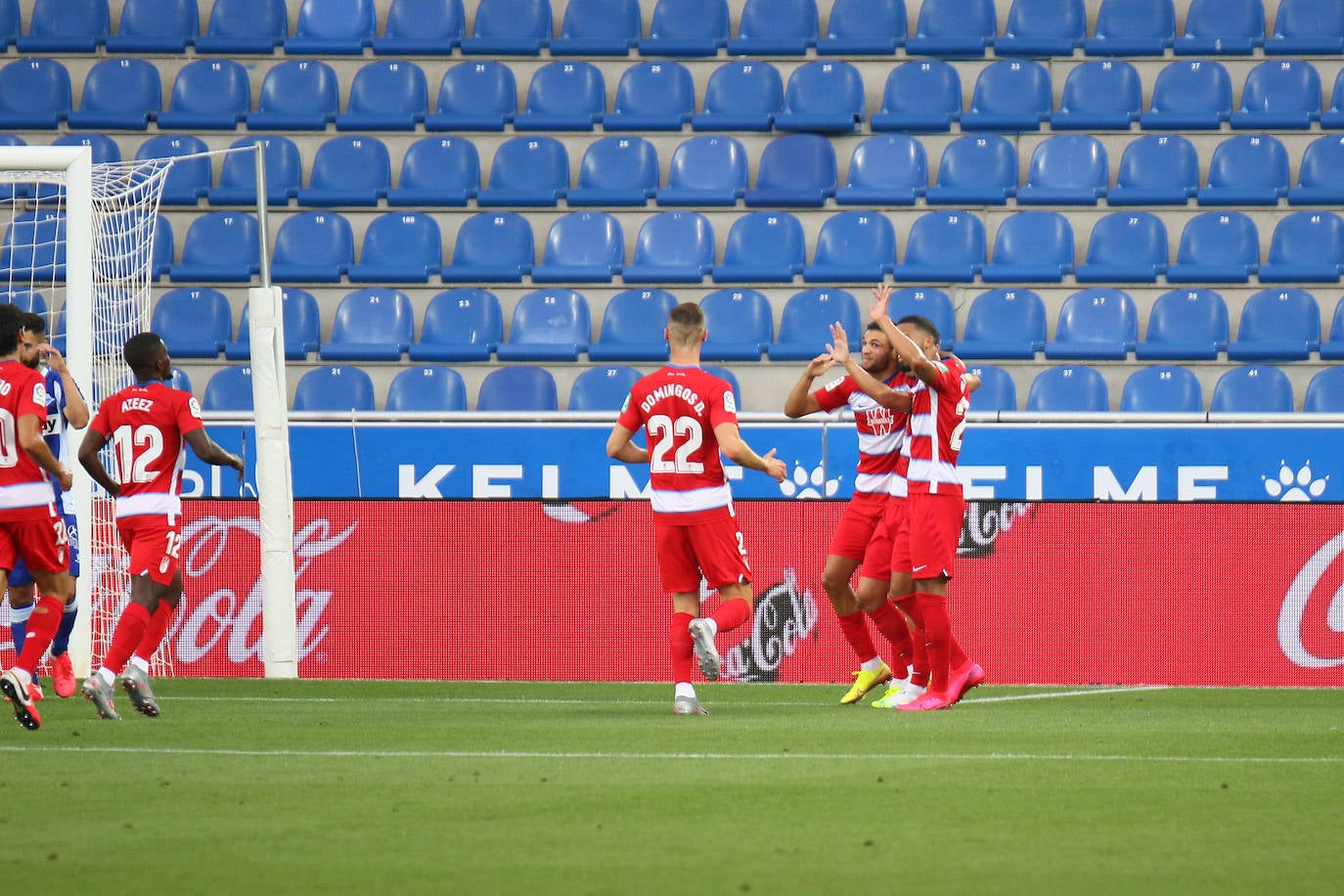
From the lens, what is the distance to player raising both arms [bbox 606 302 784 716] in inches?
338

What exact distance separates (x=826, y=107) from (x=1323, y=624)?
8.17 m

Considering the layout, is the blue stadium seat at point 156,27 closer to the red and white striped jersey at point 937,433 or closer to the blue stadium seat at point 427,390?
the blue stadium seat at point 427,390

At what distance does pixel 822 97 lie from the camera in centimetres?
1758

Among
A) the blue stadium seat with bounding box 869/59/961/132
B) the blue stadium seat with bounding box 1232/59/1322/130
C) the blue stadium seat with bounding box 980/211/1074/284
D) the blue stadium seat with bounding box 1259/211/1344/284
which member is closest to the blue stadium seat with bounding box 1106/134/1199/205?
the blue stadium seat with bounding box 980/211/1074/284

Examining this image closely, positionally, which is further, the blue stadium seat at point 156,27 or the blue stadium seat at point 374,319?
the blue stadium seat at point 156,27

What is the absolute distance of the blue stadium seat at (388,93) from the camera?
17.8 meters

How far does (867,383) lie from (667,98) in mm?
9609

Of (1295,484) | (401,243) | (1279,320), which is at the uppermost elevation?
(401,243)

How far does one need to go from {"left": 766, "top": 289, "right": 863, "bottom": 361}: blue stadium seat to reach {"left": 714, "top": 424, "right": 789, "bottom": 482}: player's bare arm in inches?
282

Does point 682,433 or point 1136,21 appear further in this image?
point 1136,21

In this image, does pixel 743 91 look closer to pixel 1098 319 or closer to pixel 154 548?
pixel 1098 319

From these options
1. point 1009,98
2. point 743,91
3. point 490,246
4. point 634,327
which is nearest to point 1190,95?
point 1009,98

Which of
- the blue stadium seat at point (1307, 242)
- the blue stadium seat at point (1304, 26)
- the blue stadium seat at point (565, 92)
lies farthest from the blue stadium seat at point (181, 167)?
the blue stadium seat at point (1304, 26)

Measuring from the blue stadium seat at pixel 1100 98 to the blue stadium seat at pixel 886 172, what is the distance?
1.44 metres
